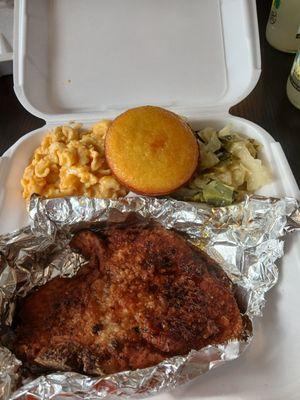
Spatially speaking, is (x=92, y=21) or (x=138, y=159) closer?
(x=138, y=159)

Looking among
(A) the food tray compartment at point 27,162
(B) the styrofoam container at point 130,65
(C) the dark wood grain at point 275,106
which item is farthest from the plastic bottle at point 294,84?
(A) the food tray compartment at point 27,162

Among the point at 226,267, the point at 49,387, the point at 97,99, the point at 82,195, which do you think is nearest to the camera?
the point at 49,387

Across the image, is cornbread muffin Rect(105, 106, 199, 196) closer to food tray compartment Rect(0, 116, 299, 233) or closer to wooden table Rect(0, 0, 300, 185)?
food tray compartment Rect(0, 116, 299, 233)

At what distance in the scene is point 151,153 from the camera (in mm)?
1181

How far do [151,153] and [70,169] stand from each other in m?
0.26

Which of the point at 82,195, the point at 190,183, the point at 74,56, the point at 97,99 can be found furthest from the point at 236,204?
the point at 74,56

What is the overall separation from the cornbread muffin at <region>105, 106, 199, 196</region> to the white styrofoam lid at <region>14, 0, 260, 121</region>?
0.60ft

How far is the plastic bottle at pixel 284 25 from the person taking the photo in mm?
1505

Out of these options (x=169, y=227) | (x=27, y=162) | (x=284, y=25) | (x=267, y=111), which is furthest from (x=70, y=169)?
(x=284, y=25)

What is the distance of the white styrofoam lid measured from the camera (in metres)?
1.39

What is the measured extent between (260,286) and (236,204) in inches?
9.5

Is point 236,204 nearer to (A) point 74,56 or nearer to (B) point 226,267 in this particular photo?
(B) point 226,267

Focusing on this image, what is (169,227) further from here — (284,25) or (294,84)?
(284,25)

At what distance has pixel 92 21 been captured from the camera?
152 centimetres
